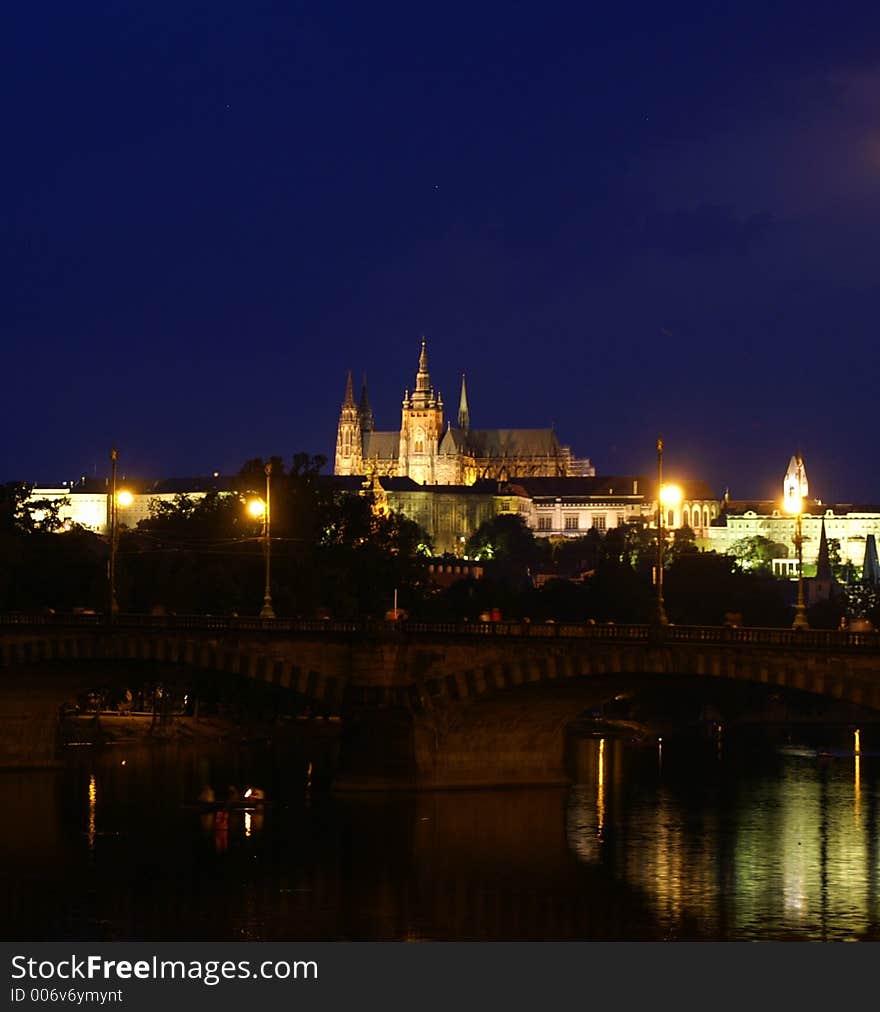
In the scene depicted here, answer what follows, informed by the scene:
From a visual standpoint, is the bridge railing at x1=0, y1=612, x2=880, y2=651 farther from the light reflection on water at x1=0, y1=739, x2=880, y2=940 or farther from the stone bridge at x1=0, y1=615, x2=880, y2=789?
the light reflection on water at x1=0, y1=739, x2=880, y2=940

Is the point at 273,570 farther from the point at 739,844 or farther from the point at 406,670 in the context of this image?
the point at 739,844

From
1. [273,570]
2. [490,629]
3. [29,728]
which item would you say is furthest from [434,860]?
[273,570]

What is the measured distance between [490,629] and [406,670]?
364cm

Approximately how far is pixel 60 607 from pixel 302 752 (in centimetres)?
1533

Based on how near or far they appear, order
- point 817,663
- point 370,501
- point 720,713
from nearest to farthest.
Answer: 1. point 817,663
2. point 720,713
3. point 370,501

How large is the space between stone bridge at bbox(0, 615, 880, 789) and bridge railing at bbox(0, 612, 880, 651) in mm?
78

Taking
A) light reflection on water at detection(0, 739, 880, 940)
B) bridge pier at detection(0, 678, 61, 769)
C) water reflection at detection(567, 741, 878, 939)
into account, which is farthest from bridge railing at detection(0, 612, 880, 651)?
water reflection at detection(567, 741, 878, 939)

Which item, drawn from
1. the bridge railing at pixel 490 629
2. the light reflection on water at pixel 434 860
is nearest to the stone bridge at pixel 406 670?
the bridge railing at pixel 490 629

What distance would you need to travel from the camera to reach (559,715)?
313 ft

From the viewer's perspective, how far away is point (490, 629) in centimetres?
9206

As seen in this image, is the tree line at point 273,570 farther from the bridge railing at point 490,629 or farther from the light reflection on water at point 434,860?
the light reflection on water at point 434,860
